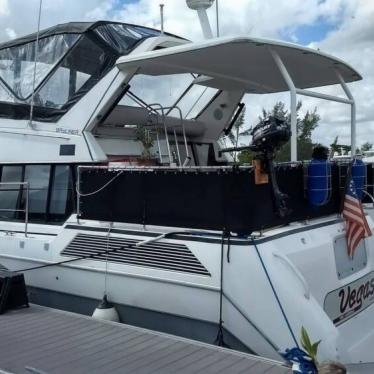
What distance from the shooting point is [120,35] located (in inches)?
215

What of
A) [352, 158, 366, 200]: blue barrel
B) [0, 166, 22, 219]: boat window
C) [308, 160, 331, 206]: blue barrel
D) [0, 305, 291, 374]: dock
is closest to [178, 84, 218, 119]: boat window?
[0, 166, 22, 219]: boat window

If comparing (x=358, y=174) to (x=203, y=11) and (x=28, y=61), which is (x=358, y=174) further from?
(x=28, y=61)

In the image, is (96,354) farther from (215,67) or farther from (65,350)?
(215,67)

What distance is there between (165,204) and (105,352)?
122 centimetres

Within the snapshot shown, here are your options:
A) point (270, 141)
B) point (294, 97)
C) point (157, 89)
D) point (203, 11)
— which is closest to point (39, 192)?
point (157, 89)

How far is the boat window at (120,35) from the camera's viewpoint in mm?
5277

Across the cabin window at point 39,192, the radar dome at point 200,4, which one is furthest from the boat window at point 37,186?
the radar dome at point 200,4

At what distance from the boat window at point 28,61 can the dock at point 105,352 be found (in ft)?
8.71

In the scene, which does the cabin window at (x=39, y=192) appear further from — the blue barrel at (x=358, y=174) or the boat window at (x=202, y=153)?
the blue barrel at (x=358, y=174)

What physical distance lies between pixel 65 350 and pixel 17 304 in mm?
1207

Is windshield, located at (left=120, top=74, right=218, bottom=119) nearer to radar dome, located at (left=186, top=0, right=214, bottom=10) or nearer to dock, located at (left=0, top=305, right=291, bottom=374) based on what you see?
radar dome, located at (left=186, top=0, right=214, bottom=10)

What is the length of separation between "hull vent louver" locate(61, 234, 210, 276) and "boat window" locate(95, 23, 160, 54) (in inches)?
75.4

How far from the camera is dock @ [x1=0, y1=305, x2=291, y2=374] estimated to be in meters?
3.36

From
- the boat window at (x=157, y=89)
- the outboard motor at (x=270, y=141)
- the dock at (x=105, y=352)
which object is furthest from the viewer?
the boat window at (x=157, y=89)
